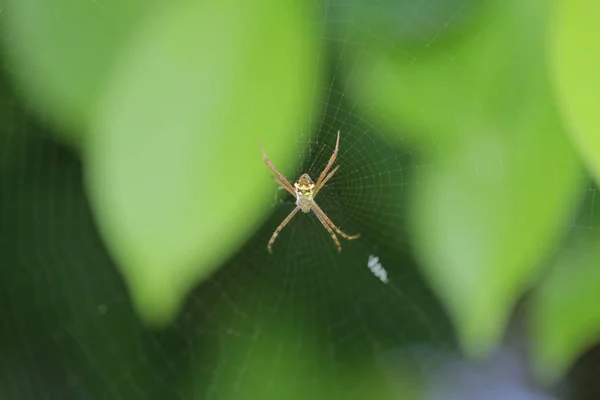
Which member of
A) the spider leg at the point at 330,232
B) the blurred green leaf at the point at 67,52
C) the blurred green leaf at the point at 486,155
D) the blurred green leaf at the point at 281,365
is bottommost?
the blurred green leaf at the point at 281,365

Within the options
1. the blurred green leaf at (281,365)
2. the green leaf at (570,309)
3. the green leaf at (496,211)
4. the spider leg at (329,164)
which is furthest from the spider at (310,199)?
the green leaf at (496,211)

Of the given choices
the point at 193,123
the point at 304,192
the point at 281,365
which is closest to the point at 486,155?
Result: the point at 193,123

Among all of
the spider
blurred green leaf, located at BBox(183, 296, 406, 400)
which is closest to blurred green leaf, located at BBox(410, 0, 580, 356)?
Result: blurred green leaf, located at BBox(183, 296, 406, 400)

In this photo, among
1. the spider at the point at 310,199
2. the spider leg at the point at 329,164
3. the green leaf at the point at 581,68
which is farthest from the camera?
the spider at the point at 310,199

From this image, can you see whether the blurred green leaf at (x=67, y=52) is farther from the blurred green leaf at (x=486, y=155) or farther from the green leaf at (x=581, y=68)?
the green leaf at (x=581, y=68)

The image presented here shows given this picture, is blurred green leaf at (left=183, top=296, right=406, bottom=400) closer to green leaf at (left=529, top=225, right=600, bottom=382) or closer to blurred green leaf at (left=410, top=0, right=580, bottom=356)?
green leaf at (left=529, top=225, right=600, bottom=382)

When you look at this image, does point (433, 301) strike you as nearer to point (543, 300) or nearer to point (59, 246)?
point (543, 300)

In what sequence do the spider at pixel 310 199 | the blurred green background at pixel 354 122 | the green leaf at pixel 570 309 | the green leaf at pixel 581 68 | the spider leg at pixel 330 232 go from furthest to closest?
the spider leg at pixel 330 232, the spider at pixel 310 199, the green leaf at pixel 570 309, the blurred green background at pixel 354 122, the green leaf at pixel 581 68

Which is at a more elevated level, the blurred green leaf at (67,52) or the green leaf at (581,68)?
the green leaf at (581,68)
